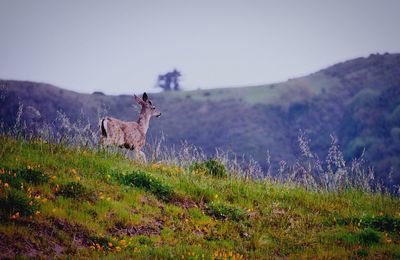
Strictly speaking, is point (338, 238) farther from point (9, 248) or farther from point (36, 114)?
point (36, 114)

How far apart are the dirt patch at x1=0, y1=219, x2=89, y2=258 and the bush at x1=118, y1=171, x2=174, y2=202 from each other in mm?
2588

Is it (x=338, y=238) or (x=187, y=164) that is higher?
(x=187, y=164)

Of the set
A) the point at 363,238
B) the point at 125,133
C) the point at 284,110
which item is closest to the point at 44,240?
the point at 363,238

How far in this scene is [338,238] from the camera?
30.6 feet

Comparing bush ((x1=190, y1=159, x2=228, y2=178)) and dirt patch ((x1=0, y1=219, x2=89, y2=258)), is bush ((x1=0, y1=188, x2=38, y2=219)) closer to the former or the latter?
dirt patch ((x1=0, y1=219, x2=89, y2=258))

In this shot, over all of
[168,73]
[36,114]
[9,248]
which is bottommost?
[9,248]

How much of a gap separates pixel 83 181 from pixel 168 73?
150 metres

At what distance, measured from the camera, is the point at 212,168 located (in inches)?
543

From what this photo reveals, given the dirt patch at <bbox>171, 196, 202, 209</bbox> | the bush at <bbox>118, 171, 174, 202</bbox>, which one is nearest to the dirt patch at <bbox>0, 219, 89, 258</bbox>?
the bush at <bbox>118, 171, 174, 202</bbox>

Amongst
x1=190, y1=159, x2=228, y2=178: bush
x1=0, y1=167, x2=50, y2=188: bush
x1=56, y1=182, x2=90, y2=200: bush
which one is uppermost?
x1=0, y1=167, x2=50, y2=188: bush

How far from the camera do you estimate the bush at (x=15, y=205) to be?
793cm

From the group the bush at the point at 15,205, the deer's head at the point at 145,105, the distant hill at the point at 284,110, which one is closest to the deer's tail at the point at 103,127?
the deer's head at the point at 145,105

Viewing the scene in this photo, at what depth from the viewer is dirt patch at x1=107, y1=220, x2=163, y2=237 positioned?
8.70 m

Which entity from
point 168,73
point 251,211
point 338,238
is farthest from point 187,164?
point 168,73
